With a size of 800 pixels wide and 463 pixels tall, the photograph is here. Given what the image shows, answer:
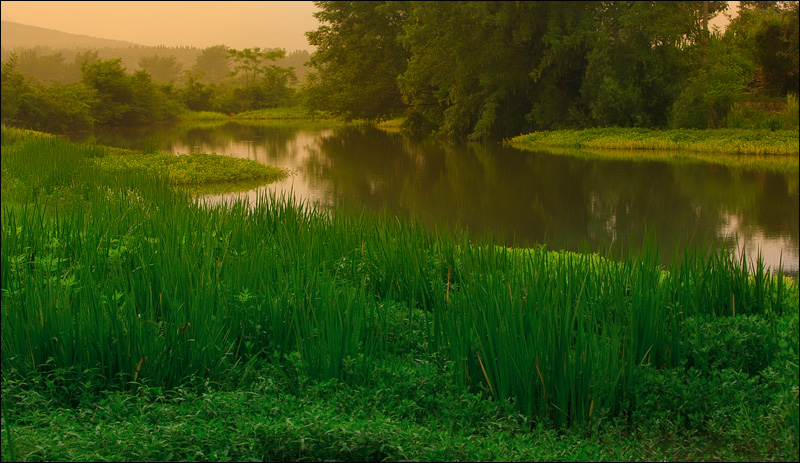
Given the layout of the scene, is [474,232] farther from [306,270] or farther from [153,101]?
[153,101]

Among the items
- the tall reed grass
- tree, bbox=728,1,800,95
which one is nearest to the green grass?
tree, bbox=728,1,800,95

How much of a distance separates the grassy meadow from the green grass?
40.2 feet

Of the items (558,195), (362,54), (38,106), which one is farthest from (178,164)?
(362,54)

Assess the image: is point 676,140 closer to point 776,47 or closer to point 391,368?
point 776,47

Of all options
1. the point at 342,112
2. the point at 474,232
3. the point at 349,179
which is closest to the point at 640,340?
the point at 474,232

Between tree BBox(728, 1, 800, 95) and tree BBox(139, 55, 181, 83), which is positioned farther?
tree BBox(139, 55, 181, 83)

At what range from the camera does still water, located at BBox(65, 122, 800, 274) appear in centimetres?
850

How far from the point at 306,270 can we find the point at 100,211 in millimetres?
2355

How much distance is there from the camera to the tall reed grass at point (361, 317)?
10.3ft

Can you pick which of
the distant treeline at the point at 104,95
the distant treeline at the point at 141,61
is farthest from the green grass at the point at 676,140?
the distant treeline at the point at 141,61

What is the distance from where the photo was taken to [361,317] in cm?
353

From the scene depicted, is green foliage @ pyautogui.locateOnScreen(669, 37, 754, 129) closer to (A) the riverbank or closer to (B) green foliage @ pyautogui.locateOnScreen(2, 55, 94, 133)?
(A) the riverbank

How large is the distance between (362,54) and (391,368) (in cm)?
2724

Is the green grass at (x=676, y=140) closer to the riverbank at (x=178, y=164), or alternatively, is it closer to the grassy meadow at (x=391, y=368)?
the riverbank at (x=178, y=164)
